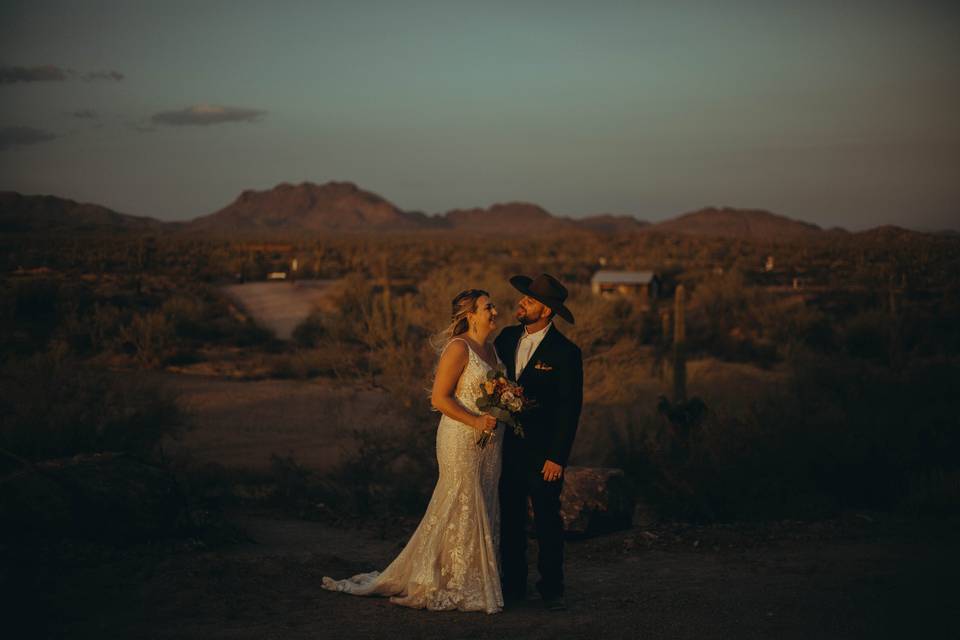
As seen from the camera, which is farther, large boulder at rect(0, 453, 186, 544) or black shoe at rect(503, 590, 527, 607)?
large boulder at rect(0, 453, 186, 544)

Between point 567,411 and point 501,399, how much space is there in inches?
21.0

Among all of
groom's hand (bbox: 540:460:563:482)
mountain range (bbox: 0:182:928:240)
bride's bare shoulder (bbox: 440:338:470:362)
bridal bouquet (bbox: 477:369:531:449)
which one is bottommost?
groom's hand (bbox: 540:460:563:482)

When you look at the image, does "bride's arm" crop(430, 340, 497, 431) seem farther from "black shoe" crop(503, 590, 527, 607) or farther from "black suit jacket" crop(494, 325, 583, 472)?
"black shoe" crop(503, 590, 527, 607)

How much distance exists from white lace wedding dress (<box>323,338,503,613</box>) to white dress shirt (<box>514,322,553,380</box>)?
0.33 metres

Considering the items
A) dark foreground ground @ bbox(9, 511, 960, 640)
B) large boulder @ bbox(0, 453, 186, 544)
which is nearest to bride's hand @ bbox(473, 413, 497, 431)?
dark foreground ground @ bbox(9, 511, 960, 640)

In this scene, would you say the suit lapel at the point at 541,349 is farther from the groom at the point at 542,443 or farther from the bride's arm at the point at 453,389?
the bride's arm at the point at 453,389

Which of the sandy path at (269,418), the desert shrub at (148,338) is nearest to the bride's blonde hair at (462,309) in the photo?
the sandy path at (269,418)

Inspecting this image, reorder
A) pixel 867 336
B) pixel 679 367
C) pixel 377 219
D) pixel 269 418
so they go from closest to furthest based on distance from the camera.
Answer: pixel 679 367, pixel 269 418, pixel 867 336, pixel 377 219

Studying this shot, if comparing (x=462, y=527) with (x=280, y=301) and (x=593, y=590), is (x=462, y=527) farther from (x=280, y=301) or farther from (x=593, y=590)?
(x=280, y=301)

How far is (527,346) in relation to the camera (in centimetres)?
666

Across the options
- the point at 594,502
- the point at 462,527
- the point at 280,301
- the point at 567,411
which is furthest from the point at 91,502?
the point at 280,301

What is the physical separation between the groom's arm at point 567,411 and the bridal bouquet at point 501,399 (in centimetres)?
32

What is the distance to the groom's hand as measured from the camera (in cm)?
634

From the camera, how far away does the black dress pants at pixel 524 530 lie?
6477mm
